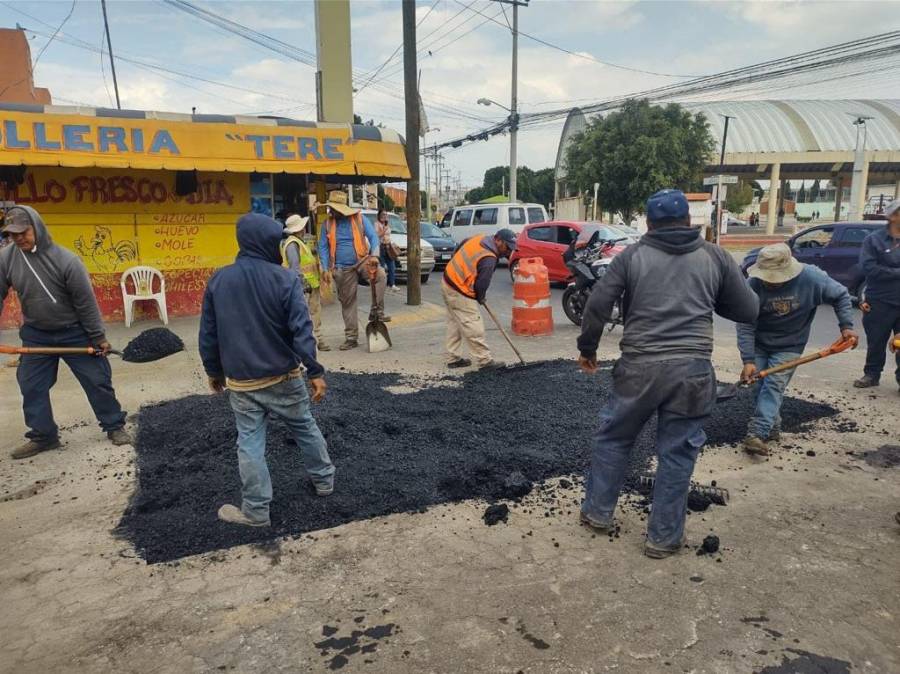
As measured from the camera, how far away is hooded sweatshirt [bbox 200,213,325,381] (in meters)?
3.39

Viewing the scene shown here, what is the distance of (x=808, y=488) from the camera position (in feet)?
13.6

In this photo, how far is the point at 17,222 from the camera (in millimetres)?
4496

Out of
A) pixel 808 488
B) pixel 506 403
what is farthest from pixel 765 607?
pixel 506 403

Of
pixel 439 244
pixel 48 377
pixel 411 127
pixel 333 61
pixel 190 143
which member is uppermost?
pixel 333 61

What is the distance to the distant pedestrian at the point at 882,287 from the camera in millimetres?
6005

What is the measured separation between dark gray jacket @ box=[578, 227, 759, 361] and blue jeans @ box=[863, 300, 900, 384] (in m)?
3.91

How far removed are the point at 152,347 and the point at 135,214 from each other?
3.29 metres

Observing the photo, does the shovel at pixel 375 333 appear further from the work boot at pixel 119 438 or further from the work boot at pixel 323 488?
the work boot at pixel 323 488

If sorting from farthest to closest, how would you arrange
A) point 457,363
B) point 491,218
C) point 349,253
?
point 491,218 < point 349,253 < point 457,363

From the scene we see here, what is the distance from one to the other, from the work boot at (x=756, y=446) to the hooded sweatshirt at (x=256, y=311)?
319 cm

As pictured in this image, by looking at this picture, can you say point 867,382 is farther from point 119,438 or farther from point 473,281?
point 119,438

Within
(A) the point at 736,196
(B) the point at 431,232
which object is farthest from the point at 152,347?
(A) the point at 736,196

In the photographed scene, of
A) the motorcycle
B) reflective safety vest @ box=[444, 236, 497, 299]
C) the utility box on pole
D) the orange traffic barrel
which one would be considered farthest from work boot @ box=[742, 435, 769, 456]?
the utility box on pole

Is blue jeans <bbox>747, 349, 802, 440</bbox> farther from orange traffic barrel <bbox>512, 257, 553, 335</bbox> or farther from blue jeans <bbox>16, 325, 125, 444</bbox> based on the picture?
blue jeans <bbox>16, 325, 125, 444</bbox>
